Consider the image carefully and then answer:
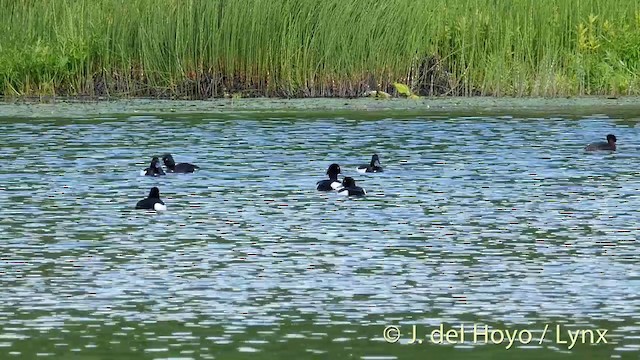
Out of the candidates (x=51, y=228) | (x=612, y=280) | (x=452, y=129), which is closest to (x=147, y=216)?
(x=51, y=228)

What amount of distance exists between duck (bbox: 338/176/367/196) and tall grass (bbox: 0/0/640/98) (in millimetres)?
7379

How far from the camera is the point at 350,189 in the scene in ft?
46.4

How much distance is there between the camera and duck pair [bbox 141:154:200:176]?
1567cm

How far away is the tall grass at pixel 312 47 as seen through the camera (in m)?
21.7

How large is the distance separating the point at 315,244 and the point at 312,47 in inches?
415

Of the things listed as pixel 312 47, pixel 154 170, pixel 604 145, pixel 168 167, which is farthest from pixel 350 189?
pixel 312 47

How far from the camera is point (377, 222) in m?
12.6

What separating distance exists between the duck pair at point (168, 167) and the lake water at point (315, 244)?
128 millimetres

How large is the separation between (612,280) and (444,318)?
60.6 inches

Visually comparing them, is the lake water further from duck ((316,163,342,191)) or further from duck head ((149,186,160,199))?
duck head ((149,186,160,199))

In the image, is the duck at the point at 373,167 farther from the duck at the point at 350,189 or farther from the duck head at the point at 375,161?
the duck at the point at 350,189

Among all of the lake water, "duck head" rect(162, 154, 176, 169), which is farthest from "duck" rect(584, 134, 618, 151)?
"duck head" rect(162, 154, 176, 169)

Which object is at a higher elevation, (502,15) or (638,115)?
(502,15)

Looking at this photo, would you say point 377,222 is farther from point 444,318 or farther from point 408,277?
point 444,318
